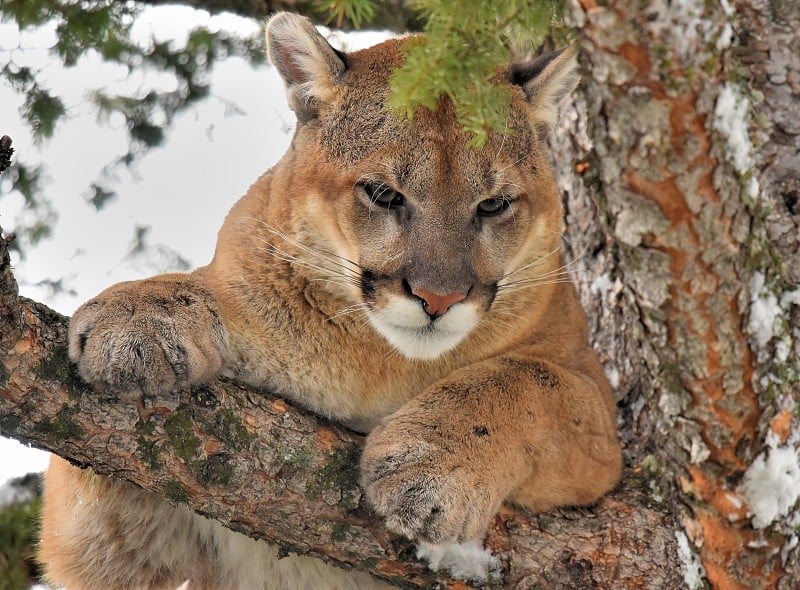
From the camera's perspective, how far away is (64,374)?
268cm

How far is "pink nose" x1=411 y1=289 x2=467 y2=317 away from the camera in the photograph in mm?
2938

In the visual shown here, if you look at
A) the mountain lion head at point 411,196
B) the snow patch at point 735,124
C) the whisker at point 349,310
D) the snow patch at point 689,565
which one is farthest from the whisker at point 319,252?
the snow patch at point 735,124

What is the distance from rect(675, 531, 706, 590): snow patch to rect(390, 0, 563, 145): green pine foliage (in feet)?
4.37

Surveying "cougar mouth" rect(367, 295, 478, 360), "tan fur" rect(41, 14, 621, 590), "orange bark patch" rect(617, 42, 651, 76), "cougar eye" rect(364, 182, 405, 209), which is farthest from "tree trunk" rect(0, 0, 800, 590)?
"cougar eye" rect(364, 182, 405, 209)

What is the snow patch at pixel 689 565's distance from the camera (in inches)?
103

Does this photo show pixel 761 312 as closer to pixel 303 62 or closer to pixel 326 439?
pixel 326 439

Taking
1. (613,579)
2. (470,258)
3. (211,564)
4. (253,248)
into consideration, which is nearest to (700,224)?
(470,258)

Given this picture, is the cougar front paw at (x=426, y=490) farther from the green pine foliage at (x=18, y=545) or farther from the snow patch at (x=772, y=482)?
the green pine foliage at (x=18, y=545)

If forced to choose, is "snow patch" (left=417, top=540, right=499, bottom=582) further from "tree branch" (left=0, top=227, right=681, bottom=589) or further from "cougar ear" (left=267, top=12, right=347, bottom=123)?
"cougar ear" (left=267, top=12, right=347, bottom=123)

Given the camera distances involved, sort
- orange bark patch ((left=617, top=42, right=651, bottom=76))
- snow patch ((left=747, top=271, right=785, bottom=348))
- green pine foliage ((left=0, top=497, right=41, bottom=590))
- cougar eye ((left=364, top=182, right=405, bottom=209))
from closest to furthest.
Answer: orange bark patch ((left=617, top=42, right=651, bottom=76)), snow patch ((left=747, top=271, right=785, bottom=348)), cougar eye ((left=364, top=182, right=405, bottom=209)), green pine foliage ((left=0, top=497, right=41, bottom=590))

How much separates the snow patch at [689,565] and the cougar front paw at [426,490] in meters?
0.55

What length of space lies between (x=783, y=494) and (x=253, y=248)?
6.36ft

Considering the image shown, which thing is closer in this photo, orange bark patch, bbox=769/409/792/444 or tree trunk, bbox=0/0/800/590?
tree trunk, bbox=0/0/800/590

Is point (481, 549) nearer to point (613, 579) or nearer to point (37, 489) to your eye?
point (613, 579)
